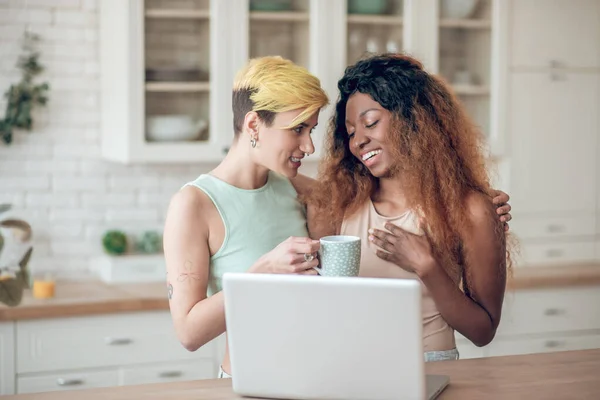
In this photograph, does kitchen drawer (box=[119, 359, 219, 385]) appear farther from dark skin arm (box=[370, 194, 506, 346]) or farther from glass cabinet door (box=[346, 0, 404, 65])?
dark skin arm (box=[370, 194, 506, 346])

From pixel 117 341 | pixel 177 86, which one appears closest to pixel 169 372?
pixel 117 341

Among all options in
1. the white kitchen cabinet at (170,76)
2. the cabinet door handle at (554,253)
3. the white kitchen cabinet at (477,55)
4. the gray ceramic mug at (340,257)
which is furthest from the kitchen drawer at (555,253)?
the gray ceramic mug at (340,257)

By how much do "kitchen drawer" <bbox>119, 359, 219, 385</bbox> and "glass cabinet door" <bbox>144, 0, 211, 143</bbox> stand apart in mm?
876

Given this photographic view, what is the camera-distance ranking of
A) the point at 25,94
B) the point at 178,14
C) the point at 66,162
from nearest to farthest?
the point at 178,14, the point at 25,94, the point at 66,162

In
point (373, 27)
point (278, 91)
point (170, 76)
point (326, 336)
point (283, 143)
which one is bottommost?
point (326, 336)

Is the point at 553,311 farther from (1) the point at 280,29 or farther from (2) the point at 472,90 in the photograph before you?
(1) the point at 280,29

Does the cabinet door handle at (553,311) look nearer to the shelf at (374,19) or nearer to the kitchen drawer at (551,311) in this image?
the kitchen drawer at (551,311)

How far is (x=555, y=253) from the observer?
13.5ft

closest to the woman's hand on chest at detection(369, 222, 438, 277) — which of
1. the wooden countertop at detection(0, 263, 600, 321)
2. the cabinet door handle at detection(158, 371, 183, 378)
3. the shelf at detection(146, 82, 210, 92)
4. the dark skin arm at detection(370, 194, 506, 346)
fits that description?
the dark skin arm at detection(370, 194, 506, 346)

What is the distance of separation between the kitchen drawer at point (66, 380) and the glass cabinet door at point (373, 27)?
159cm

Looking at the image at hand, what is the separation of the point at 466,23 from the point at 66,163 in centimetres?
180

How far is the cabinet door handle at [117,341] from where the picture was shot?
11.0ft

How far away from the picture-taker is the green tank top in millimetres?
2068

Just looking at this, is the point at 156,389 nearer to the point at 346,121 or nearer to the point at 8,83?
the point at 346,121
